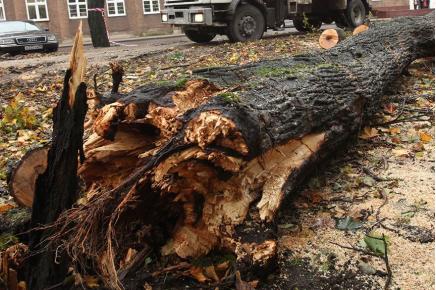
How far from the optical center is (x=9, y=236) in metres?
3.07

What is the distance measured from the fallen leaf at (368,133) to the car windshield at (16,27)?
13522mm

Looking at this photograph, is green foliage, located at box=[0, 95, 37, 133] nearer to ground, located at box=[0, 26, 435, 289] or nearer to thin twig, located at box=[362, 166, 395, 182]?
ground, located at box=[0, 26, 435, 289]

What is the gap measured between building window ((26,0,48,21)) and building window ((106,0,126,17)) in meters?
3.61

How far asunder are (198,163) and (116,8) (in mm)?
29716

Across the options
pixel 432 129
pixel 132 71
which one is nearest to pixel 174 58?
pixel 132 71

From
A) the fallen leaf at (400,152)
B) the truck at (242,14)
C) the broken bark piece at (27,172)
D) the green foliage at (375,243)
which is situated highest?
the truck at (242,14)

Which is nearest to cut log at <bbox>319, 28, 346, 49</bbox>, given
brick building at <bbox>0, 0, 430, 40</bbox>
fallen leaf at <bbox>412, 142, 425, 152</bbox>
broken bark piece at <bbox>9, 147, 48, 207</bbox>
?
fallen leaf at <bbox>412, 142, 425, 152</bbox>

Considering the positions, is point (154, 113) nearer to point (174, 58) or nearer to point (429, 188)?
point (429, 188)

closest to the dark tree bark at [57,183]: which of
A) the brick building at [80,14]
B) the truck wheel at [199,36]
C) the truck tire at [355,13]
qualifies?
the truck wheel at [199,36]

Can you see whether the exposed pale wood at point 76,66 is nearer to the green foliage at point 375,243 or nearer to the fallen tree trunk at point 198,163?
the fallen tree trunk at point 198,163

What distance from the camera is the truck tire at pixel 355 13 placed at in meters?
13.3

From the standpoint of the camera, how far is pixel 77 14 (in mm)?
29797

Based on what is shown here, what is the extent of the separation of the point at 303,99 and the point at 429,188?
3.66 feet

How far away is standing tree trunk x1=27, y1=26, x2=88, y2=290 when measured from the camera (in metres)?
2.67
